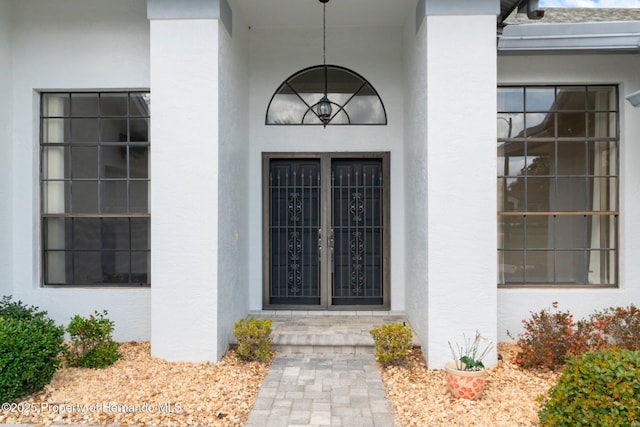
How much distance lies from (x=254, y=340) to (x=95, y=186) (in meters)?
3.20

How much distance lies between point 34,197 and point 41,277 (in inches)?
43.5

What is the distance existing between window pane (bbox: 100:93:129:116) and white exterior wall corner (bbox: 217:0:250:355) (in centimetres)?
163

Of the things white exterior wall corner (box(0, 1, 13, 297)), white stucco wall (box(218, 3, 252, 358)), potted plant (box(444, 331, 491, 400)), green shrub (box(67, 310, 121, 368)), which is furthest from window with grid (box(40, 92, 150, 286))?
potted plant (box(444, 331, 491, 400))

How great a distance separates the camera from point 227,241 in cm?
527

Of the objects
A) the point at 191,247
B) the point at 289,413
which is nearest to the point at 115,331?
the point at 191,247

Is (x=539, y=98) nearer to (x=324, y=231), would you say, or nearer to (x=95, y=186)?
(x=324, y=231)

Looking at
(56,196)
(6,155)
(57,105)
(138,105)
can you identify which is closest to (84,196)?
(56,196)

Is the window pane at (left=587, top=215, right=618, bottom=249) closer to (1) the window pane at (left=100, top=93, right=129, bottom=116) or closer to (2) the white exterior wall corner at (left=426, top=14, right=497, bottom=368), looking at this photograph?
(2) the white exterior wall corner at (left=426, top=14, right=497, bottom=368)

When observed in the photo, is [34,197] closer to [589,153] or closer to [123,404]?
[123,404]

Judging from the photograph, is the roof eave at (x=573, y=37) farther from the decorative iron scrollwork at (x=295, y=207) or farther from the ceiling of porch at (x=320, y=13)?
the decorative iron scrollwork at (x=295, y=207)

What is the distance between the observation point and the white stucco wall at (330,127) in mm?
6598

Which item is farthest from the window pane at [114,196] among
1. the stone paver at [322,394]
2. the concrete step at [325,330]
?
the stone paver at [322,394]

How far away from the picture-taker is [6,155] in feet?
18.9

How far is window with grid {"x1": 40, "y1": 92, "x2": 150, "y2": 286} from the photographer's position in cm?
602
